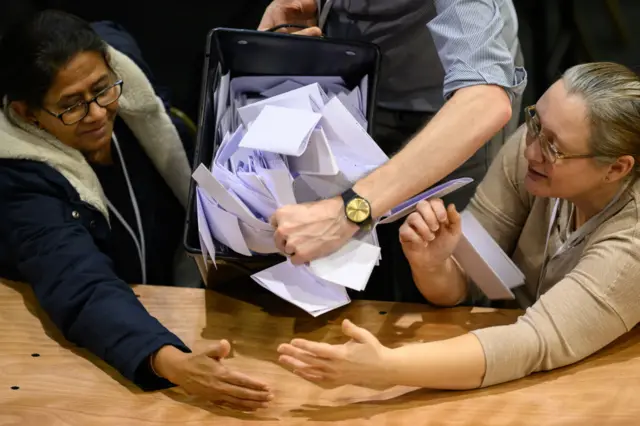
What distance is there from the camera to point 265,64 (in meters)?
1.66

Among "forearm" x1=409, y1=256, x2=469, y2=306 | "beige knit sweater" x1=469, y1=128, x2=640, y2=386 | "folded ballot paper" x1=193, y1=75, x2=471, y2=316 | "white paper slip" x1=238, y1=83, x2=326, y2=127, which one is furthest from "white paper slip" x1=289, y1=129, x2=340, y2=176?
"beige knit sweater" x1=469, y1=128, x2=640, y2=386

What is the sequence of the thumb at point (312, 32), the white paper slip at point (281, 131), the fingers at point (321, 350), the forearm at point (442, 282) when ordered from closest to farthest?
the fingers at point (321, 350) < the white paper slip at point (281, 131) < the forearm at point (442, 282) < the thumb at point (312, 32)

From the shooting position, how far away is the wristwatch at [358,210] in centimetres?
135

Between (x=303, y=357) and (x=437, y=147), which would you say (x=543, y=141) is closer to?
(x=437, y=147)

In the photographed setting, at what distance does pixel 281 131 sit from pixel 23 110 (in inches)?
21.4

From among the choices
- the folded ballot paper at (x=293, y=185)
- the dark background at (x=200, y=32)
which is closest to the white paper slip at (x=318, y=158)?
the folded ballot paper at (x=293, y=185)

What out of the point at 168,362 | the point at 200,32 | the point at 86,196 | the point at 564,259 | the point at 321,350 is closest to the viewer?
the point at 321,350

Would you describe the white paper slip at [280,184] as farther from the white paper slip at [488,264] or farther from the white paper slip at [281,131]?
the white paper slip at [488,264]

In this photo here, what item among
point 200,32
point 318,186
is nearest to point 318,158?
point 318,186

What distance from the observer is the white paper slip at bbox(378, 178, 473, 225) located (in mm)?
1397

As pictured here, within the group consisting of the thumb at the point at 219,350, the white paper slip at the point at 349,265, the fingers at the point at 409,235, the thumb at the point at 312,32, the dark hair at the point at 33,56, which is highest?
the thumb at the point at 312,32

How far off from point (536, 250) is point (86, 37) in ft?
3.20

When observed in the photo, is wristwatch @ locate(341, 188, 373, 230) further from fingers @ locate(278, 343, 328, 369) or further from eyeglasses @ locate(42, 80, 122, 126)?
eyeglasses @ locate(42, 80, 122, 126)

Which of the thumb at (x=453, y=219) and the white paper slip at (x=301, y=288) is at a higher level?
the thumb at (x=453, y=219)
